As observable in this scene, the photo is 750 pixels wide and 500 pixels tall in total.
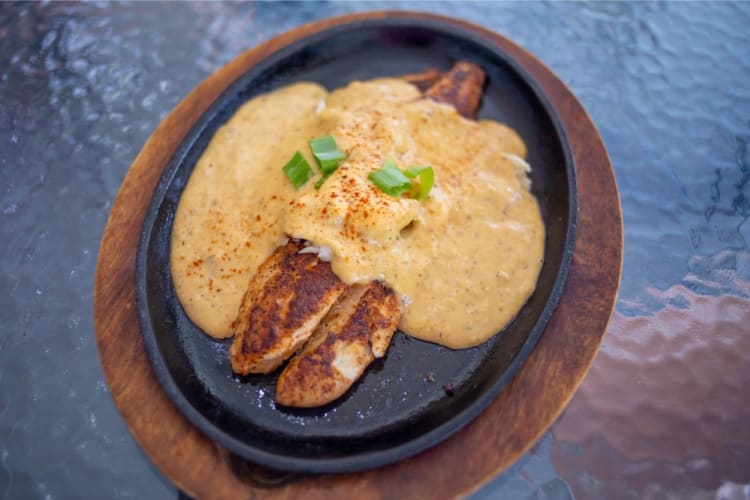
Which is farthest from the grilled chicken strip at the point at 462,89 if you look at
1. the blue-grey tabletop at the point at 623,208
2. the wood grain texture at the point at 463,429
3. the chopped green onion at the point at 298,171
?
the chopped green onion at the point at 298,171

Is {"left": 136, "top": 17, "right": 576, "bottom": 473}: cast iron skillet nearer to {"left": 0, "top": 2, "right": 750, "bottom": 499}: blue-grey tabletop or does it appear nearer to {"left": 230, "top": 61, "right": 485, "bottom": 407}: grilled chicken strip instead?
{"left": 230, "top": 61, "right": 485, "bottom": 407}: grilled chicken strip

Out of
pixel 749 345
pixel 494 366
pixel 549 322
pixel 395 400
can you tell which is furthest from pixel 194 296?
pixel 749 345

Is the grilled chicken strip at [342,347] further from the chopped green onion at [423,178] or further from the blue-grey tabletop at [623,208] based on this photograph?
the blue-grey tabletop at [623,208]

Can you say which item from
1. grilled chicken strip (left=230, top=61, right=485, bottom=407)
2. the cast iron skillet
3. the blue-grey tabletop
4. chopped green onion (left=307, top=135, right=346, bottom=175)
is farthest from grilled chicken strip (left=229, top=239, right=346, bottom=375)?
the blue-grey tabletop

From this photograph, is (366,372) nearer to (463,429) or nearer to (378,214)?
(463,429)

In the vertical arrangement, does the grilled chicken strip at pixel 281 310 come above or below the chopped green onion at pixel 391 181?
below

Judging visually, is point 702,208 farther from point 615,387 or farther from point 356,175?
point 356,175
